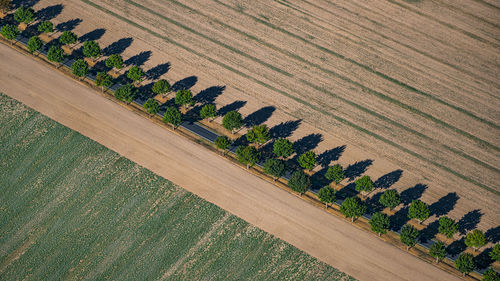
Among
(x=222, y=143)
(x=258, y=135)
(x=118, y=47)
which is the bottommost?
(x=222, y=143)

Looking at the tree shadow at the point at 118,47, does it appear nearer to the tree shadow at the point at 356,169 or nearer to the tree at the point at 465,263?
the tree shadow at the point at 356,169

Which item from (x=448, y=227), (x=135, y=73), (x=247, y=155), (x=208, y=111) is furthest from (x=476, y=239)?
(x=135, y=73)

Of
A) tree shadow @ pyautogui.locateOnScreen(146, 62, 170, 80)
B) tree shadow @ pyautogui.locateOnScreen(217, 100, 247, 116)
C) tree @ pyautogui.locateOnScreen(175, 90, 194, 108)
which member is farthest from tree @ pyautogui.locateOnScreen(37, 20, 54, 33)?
tree shadow @ pyautogui.locateOnScreen(217, 100, 247, 116)

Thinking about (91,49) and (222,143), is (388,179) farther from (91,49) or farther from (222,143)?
(91,49)

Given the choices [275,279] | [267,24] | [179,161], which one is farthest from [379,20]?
[275,279]

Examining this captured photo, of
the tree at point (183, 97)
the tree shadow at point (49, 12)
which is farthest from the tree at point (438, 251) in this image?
the tree shadow at point (49, 12)

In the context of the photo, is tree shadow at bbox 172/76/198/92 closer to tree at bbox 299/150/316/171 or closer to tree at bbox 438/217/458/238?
tree at bbox 299/150/316/171
